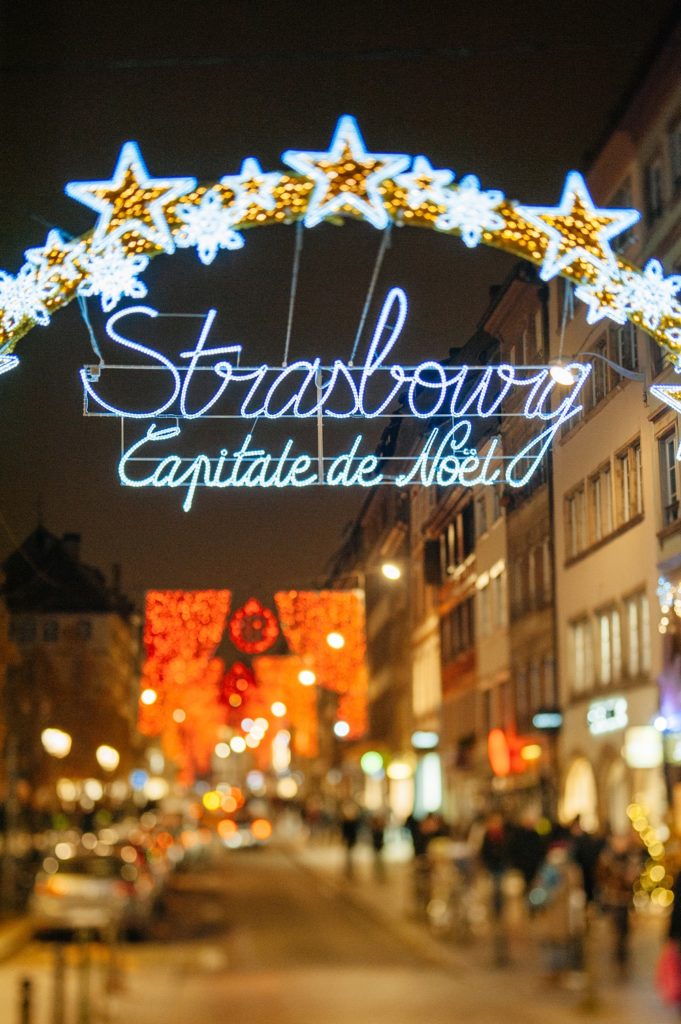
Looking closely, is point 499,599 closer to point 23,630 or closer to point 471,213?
point 23,630

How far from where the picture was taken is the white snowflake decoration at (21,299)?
15695mm

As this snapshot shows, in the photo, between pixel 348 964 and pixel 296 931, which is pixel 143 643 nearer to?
pixel 348 964

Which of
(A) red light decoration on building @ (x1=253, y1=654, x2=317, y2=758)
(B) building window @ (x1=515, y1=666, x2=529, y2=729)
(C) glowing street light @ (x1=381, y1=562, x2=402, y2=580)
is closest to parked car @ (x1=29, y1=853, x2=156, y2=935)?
(C) glowing street light @ (x1=381, y1=562, x2=402, y2=580)

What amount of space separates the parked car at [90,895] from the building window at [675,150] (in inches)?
542

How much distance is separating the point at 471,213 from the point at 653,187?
14087 millimetres

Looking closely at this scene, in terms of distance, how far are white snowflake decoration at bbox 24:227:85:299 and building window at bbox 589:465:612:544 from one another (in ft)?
31.0

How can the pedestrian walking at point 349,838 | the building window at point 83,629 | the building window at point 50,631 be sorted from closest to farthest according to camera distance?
the building window at point 83,629 < the building window at point 50,631 < the pedestrian walking at point 349,838

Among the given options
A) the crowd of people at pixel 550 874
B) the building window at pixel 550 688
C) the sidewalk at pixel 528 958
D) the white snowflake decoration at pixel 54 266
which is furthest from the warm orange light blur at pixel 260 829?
the white snowflake decoration at pixel 54 266

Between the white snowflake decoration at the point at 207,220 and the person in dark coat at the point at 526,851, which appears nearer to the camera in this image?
the white snowflake decoration at the point at 207,220

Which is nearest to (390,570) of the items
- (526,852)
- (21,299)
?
(526,852)

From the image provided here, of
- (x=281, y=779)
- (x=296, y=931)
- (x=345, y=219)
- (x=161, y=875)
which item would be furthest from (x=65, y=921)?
(x=281, y=779)

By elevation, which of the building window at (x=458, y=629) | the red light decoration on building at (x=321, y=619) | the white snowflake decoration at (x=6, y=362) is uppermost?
the building window at (x=458, y=629)

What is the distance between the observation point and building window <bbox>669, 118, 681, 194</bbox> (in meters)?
28.9

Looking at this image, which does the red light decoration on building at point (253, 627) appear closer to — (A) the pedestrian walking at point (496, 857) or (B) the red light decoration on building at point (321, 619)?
(B) the red light decoration on building at point (321, 619)
